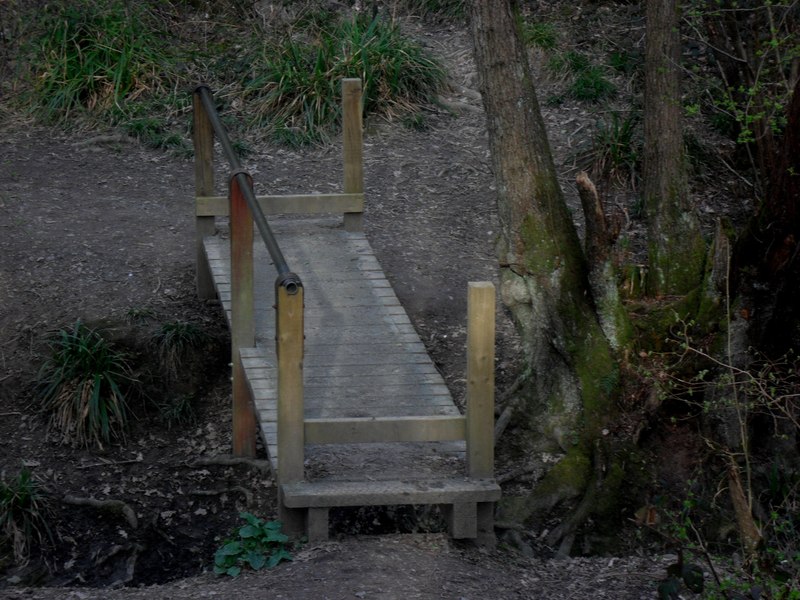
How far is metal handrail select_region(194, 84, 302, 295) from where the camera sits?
507 centimetres

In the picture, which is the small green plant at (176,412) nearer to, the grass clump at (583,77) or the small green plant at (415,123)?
the small green plant at (415,123)

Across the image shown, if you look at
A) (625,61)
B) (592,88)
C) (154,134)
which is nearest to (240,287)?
(154,134)

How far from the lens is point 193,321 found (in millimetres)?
8281

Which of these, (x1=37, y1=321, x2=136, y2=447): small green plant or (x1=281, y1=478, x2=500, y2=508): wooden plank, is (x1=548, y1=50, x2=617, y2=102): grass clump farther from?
(x1=281, y1=478, x2=500, y2=508): wooden plank

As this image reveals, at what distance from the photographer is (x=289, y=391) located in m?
5.20

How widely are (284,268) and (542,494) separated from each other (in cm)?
242

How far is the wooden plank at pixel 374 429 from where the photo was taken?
5.29 meters

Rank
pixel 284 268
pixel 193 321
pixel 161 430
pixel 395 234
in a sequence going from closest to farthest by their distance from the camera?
pixel 284 268
pixel 161 430
pixel 193 321
pixel 395 234

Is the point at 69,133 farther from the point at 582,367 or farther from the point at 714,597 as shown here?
the point at 714,597

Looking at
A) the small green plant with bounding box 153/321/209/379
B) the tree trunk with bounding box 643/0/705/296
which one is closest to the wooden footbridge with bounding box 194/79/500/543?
the small green plant with bounding box 153/321/209/379

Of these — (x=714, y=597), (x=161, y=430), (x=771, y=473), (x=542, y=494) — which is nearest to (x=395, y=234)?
(x=161, y=430)

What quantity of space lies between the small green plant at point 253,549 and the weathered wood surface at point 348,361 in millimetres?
312

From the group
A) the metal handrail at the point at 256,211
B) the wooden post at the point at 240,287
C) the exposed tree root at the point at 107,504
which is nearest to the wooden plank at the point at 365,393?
the wooden post at the point at 240,287

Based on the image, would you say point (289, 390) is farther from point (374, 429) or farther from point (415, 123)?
point (415, 123)
